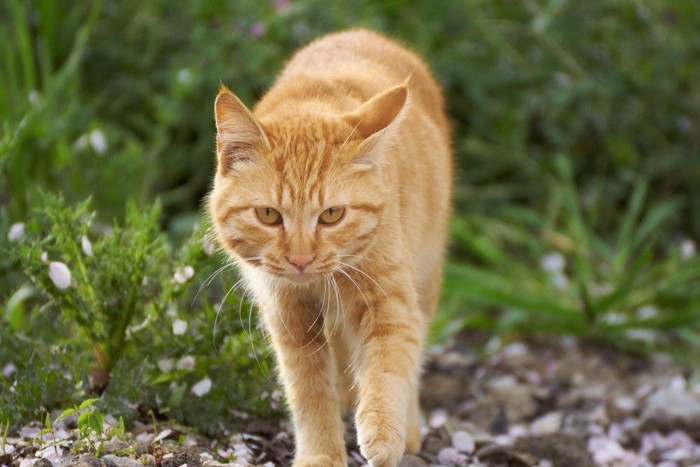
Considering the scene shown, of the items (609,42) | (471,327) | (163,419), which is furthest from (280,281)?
(609,42)

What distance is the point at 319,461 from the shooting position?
9.87ft

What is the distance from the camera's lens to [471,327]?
5324mm

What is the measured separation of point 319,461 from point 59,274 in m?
0.94

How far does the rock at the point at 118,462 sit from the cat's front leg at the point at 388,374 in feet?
1.92

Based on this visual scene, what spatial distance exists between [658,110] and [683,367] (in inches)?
68.1

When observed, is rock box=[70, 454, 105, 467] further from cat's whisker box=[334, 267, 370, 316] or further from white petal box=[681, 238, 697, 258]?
white petal box=[681, 238, 697, 258]

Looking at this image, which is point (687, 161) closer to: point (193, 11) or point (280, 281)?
point (193, 11)

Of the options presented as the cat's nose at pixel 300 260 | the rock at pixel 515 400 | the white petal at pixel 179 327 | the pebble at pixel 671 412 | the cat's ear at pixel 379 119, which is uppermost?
the cat's ear at pixel 379 119

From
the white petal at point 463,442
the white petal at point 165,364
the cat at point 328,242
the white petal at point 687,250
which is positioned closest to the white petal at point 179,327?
the white petal at point 165,364

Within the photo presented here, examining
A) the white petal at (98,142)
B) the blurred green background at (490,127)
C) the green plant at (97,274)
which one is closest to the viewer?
the green plant at (97,274)

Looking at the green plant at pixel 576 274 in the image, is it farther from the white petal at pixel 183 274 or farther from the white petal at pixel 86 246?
the white petal at pixel 86 246

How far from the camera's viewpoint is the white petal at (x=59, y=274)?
312cm

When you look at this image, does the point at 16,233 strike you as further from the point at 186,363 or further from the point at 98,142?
the point at 98,142

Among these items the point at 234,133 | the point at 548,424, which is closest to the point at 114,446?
the point at 234,133
